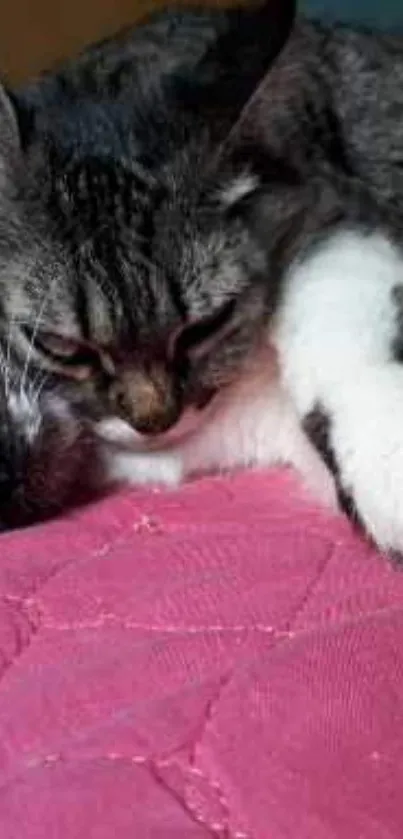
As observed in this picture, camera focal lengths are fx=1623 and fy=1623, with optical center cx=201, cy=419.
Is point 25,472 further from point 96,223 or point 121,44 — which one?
point 121,44

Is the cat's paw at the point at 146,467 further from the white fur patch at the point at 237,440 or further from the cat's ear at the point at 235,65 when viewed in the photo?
the cat's ear at the point at 235,65

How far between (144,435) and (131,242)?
0.13 m

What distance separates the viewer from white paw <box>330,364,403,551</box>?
1.03 meters

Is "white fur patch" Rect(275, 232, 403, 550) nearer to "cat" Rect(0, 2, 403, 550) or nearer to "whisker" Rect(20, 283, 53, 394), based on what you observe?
"cat" Rect(0, 2, 403, 550)

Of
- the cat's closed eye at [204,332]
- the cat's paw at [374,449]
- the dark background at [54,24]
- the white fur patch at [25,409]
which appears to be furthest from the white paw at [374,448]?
the dark background at [54,24]

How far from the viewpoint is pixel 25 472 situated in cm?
117

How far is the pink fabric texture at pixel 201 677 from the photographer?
0.74 m

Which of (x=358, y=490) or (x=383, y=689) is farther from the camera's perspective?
(x=358, y=490)

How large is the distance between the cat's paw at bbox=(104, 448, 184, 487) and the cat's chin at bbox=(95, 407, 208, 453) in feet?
0.04

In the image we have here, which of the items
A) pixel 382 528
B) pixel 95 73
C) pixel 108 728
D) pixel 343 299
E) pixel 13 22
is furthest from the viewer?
pixel 13 22

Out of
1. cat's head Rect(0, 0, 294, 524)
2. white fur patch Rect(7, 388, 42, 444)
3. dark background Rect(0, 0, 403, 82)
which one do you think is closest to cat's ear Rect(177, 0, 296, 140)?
cat's head Rect(0, 0, 294, 524)

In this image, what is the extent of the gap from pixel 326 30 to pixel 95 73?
0.77 feet

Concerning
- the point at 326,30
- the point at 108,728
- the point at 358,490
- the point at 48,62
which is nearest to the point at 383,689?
the point at 108,728

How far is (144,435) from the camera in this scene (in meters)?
1.14
